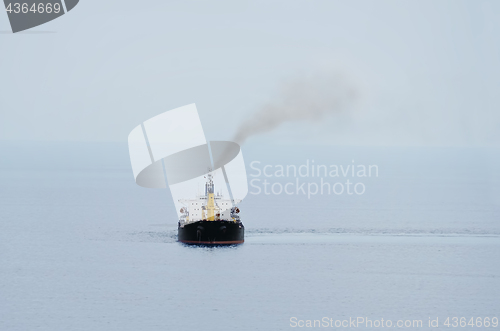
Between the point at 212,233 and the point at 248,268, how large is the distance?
433 inches

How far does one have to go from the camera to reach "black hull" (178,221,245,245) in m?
67.6

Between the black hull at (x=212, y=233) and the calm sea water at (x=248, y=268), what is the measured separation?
5.16 feet

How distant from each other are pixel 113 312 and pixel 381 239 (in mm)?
37103

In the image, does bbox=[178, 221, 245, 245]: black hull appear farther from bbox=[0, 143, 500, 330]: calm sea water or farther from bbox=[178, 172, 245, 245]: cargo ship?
bbox=[0, 143, 500, 330]: calm sea water

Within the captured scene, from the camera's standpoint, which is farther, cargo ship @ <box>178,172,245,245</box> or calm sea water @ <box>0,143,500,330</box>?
cargo ship @ <box>178,172,245,245</box>

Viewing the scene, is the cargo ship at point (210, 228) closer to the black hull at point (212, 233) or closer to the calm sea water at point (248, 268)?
the black hull at point (212, 233)

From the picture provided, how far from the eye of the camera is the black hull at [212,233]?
67625 millimetres

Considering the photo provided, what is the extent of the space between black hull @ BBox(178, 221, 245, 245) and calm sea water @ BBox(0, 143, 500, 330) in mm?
1573

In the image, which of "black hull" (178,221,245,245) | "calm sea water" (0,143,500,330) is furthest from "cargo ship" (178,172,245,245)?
"calm sea water" (0,143,500,330)

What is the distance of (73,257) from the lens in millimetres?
61719

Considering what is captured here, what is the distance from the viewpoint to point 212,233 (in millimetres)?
67750

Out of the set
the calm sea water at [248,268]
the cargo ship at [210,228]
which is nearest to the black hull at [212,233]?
the cargo ship at [210,228]

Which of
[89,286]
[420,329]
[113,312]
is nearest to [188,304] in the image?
[113,312]

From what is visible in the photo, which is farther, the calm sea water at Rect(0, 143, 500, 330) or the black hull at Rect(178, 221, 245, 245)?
the black hull at Rect(178, 221, 245, 245)
